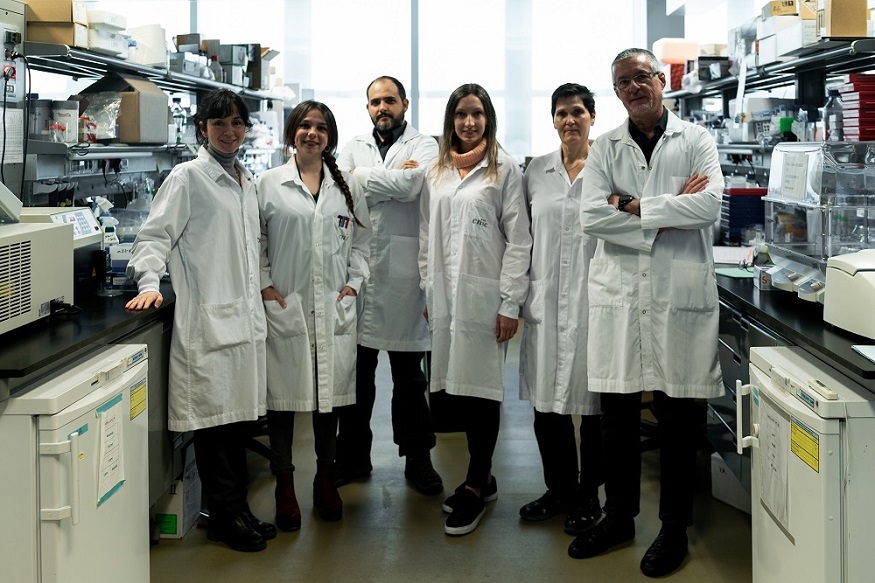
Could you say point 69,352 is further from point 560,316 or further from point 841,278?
point 841,278

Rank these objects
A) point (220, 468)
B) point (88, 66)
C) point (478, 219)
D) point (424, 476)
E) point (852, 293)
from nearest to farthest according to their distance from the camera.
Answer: point (852, 293)
point (220, 468)
point (478, 219)
point (424, 476)
point (88, 66)

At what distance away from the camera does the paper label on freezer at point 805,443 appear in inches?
79.5

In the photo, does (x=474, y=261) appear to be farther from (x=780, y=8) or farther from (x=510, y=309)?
(x=780, y=8)

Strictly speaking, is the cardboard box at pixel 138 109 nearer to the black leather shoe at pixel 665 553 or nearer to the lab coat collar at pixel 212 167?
the lab coat collar at pixel 212 167

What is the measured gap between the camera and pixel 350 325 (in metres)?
3.33

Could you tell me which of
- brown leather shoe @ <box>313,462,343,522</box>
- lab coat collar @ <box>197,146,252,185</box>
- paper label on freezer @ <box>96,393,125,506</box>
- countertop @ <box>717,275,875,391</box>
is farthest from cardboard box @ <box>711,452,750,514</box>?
paper label on freezer @ <box>96,393,125,506</box>

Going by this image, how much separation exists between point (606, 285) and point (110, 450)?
1.58m

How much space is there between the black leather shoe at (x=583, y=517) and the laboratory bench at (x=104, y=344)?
4.61ft

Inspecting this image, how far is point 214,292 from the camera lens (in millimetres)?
2986

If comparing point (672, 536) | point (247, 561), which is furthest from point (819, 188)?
point (247, 561)

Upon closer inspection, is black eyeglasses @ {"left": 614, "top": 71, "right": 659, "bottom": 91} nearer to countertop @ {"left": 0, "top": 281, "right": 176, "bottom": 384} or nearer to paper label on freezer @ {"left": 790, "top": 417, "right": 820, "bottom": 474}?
paper label on freezer @ {"left": 790, "top": 417, "right": 820, "bottom": 474}

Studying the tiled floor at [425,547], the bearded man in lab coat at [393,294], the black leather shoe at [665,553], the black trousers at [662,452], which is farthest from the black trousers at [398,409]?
the black leather shoe at [665,553]

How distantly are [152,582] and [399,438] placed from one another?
1.19 meters

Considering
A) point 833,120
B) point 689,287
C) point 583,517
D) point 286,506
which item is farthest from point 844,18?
point 286,506
